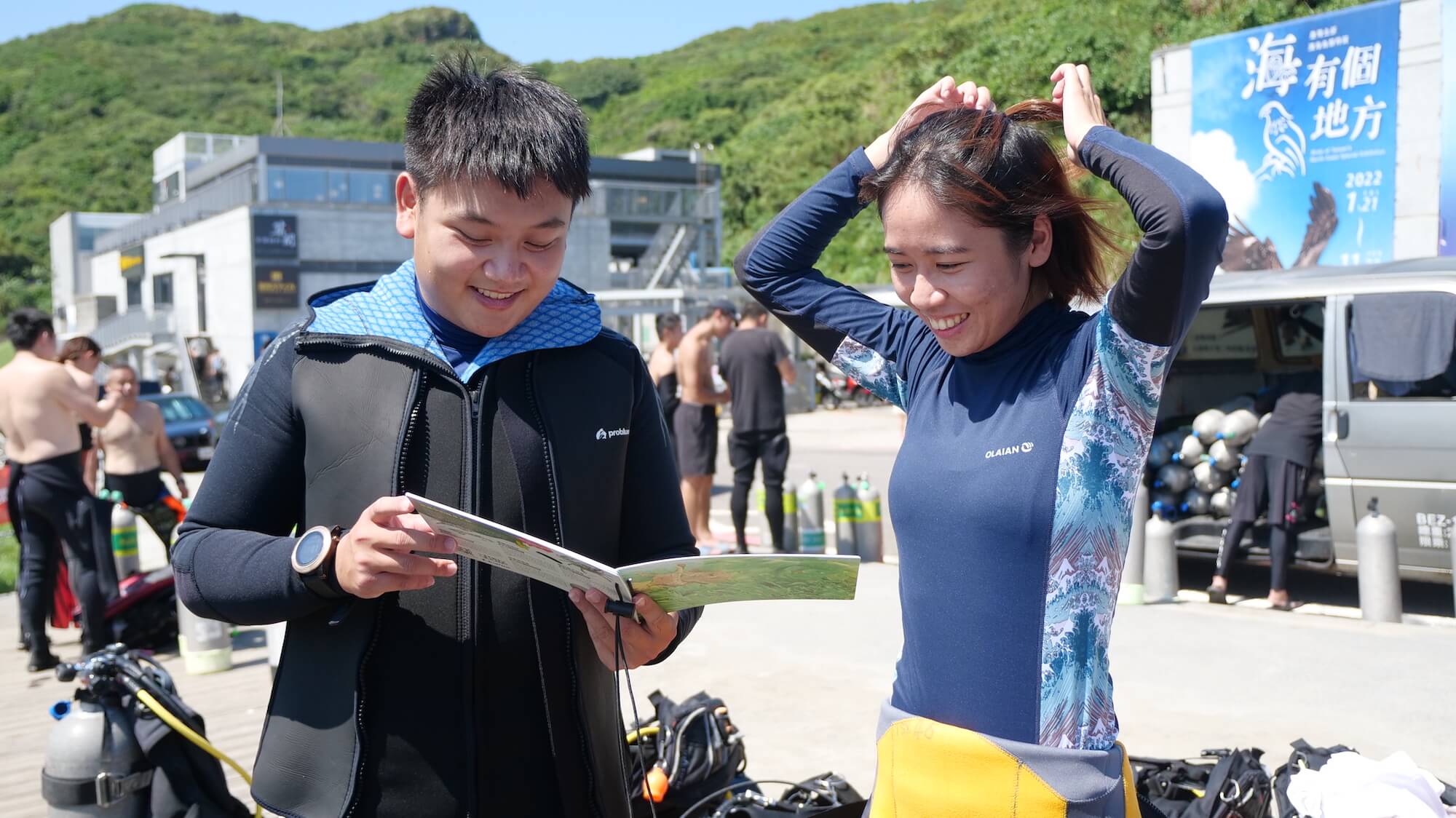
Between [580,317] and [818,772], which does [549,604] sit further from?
[818,772]

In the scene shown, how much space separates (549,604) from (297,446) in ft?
1.59

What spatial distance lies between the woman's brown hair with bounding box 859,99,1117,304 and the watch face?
111 cm

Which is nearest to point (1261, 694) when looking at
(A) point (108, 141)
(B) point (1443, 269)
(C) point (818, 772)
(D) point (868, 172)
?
(C) point (818, 772)

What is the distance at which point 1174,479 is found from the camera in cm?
898

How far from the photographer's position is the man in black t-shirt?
992 centimetres

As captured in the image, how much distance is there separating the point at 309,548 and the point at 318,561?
1.8 inches

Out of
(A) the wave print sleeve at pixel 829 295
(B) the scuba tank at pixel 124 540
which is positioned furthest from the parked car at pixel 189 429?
(A) the wave print sleeve at pixel 829 295

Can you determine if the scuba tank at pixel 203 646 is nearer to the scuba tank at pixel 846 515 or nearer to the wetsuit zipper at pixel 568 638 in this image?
the scuba tank at pixel 846 515

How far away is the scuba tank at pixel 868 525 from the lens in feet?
31.1

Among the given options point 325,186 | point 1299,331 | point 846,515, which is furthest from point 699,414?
point 325,186

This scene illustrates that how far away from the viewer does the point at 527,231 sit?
6.56ft

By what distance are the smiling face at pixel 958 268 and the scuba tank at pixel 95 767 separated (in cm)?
314

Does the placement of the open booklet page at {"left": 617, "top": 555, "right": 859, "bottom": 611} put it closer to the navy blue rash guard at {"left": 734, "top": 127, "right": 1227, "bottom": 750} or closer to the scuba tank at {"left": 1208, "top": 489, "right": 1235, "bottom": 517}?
the navy blue rash guard at {"left": 734, "top": 127, "right": 1227, "bottom": 750}

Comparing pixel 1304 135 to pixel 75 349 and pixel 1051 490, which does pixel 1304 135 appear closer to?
pixel 75 349
